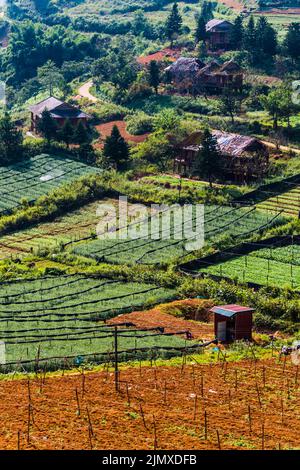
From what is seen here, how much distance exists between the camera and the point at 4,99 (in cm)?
8956

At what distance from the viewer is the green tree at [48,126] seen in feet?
228

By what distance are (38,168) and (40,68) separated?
25.1 metres

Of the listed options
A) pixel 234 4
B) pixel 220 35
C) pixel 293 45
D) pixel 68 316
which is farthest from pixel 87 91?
pixel 68 316

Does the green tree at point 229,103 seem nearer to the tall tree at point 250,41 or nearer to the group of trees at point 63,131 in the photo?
the group of trees at point 63,131

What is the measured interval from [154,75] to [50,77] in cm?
1228

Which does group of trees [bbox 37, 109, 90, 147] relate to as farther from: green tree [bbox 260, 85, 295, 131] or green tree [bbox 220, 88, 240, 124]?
green tree [bbox 260, 85, 295, 131]

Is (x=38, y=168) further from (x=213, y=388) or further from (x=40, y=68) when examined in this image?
(x=213, y=388)

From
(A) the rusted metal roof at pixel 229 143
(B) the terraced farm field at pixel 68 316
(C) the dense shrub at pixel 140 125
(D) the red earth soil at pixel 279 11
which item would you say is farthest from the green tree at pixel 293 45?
(B) the terraced farm field at pixel 68 316

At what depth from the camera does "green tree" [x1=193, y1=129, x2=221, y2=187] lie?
59.7 m

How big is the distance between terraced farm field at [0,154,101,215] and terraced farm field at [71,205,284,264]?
8.83 meters

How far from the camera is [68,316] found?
42.4 metres

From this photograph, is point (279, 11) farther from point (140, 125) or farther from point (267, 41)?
point (140, 125)

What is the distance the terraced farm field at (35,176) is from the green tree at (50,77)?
705 inches

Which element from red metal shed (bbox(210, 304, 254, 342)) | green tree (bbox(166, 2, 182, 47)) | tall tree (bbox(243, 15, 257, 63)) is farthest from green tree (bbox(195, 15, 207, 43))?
red metal shed (bbox(210, 304, 254, 342))
